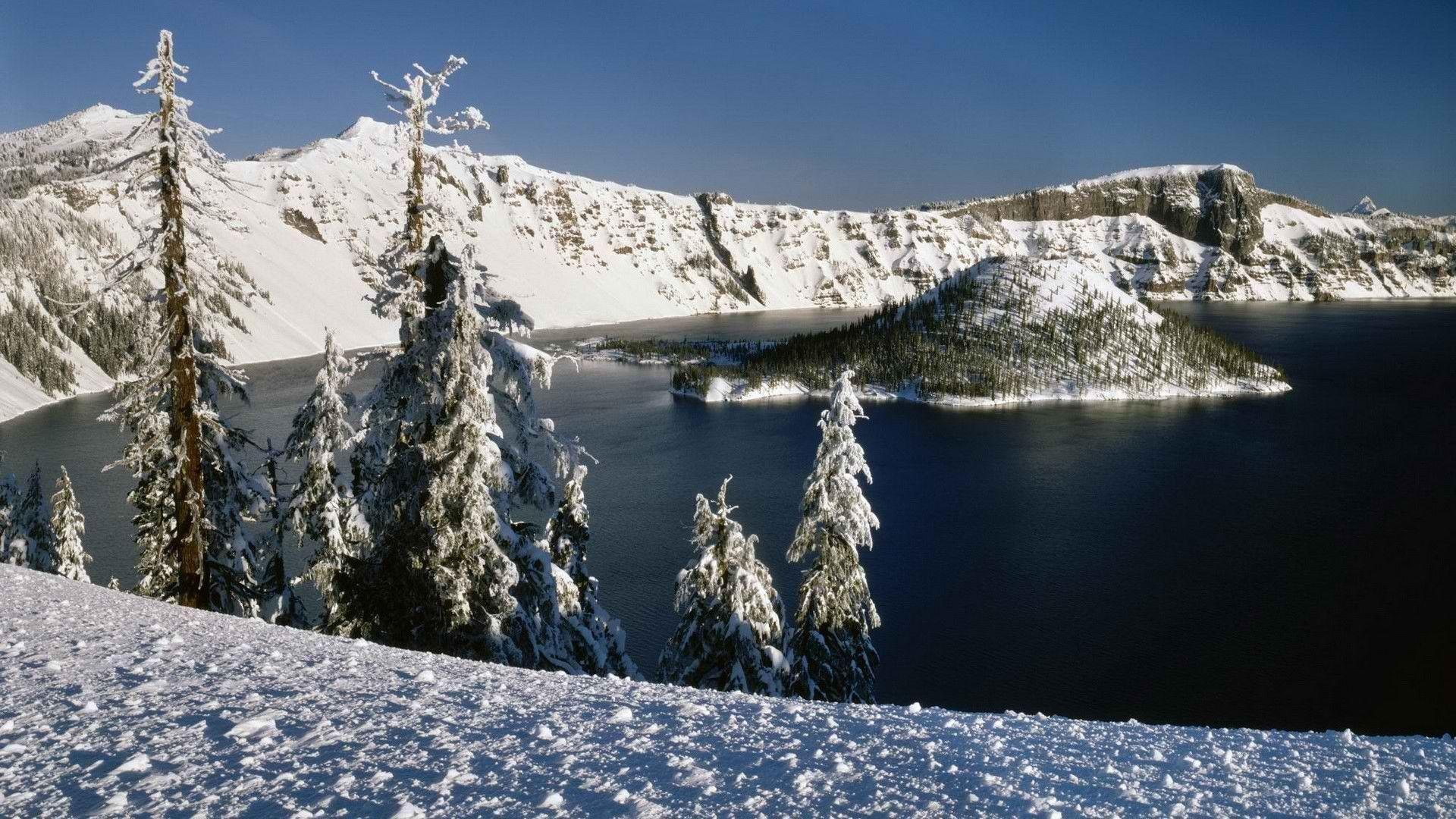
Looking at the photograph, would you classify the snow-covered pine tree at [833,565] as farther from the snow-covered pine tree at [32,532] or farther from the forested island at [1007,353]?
the forested island at [1007,353]

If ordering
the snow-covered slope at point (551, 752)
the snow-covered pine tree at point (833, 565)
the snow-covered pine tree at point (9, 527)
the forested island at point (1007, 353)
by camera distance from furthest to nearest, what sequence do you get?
the forested island at point (1007, 353) → the snow-covered pine tree at point (9, 527) → the snow-covered pine tree at point (833, 565) → the snow-covered slope at point (551, 752)

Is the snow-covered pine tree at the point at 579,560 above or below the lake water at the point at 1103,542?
above

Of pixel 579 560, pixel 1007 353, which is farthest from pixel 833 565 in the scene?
pixel 1007 353

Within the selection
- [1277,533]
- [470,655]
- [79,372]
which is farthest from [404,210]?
[79,372]

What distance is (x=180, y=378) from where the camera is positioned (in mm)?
14570

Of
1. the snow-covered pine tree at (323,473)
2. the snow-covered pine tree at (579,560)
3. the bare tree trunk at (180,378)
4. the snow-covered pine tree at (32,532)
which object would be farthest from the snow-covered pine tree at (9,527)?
the snow-covered pine tree at (579,560)

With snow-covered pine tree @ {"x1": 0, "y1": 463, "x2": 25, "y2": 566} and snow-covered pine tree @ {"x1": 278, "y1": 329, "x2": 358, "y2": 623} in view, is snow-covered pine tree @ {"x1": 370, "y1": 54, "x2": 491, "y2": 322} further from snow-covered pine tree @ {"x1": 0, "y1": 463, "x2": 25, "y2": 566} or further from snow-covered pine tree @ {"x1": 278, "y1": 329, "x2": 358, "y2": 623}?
snow-covered pine tree @ {"x1": 0, "y1": 463, "x2": 25, "y2": 566}

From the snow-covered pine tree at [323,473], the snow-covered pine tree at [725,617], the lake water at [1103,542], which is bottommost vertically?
the lake water at [1103,542]

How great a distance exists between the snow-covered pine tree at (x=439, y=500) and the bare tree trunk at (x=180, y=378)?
3.19 m

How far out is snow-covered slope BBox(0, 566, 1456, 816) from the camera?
5.68 meters

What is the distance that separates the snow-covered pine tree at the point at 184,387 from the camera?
13.5 meters

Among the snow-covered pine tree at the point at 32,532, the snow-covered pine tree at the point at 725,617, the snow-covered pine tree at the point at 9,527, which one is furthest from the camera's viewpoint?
the snow-covered pine tree at the point at 32,532

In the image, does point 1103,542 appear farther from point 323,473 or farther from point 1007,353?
point 1007,353

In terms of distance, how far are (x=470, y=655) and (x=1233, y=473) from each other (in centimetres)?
7932
